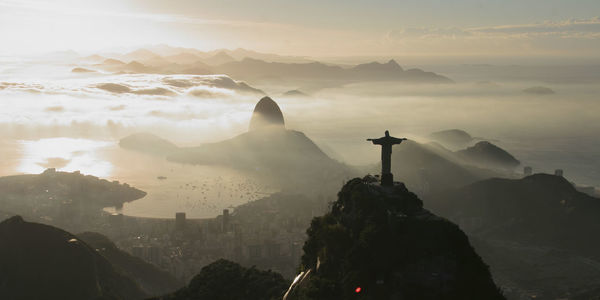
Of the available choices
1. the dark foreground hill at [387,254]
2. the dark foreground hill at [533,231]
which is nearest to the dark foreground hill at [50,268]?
the dark foreground hill at [387,254]

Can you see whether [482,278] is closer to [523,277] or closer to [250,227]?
[523,277]

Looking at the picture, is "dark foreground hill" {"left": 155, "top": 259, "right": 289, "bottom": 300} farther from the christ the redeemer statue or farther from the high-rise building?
the high-rise building

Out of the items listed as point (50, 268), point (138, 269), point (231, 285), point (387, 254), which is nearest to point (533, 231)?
point (138, 269)

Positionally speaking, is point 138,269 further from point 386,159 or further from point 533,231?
point 533,231

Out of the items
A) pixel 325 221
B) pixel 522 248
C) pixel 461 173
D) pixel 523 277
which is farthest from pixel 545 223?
pixel 325 221

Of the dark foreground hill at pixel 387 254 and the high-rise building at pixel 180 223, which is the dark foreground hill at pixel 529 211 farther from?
the dark foreground hill at pixel 387 254

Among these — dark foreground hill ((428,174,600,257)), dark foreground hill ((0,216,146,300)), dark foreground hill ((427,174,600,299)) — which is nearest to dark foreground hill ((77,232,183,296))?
dark foreground hill ((0,216,146,300))
